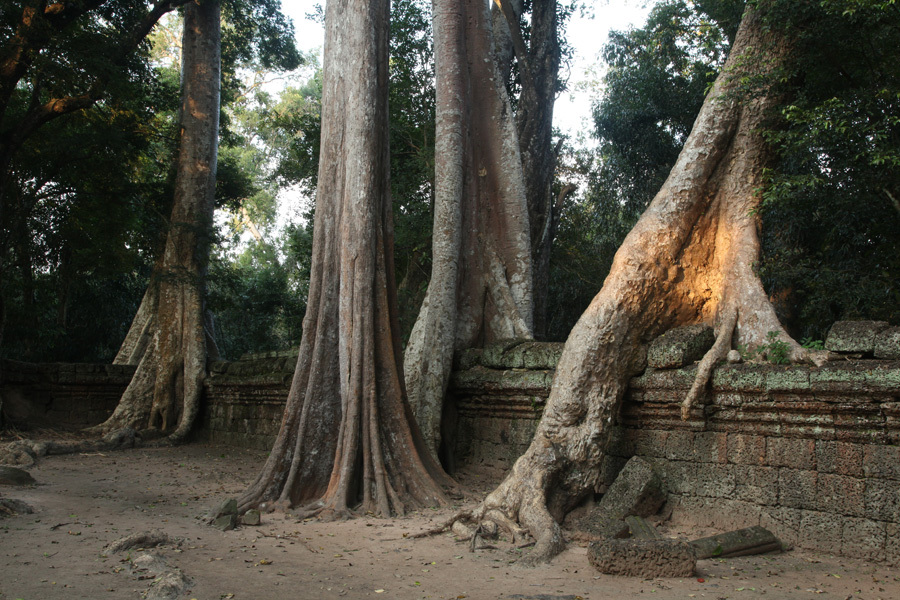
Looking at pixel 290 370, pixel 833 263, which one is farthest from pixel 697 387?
pixel 290 370

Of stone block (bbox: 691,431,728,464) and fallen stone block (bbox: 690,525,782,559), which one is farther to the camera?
stone block (bbox: 691,431,728,464)

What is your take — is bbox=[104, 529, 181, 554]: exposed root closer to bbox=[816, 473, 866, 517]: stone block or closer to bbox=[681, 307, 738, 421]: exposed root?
bbox=[681, 307, 738, 421]: exposed root

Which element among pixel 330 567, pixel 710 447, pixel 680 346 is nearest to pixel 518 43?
pixel 680 346

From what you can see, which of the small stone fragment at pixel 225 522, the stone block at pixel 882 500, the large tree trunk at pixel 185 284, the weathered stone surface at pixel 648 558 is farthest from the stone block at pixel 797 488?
the large tree trunk at pixel 185 284

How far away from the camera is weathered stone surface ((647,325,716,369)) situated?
176 inches

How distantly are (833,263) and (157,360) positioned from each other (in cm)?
800

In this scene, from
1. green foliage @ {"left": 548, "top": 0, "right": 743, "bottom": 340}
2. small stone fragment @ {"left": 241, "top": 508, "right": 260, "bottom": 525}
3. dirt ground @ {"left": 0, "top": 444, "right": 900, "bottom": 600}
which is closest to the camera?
dirt ground @ {"left": 0, "top": 444, "right": 900, "bottom": 600}

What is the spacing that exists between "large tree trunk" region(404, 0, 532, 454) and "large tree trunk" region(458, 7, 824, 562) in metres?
1.72

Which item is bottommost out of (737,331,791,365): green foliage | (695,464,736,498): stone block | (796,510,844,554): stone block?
(796,510,844,554): stone block

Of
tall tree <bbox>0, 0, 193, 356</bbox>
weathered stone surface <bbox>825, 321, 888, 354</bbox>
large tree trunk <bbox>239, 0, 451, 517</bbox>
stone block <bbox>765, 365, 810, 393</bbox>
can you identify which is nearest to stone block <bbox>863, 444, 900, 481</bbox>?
stone block <bbox>765, 365, 810, 393</bbox>

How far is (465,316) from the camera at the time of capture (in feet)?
22.0

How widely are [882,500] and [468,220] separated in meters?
4.36

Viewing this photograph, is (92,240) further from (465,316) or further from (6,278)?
(465,316)

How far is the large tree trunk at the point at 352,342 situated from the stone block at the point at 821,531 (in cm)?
232
